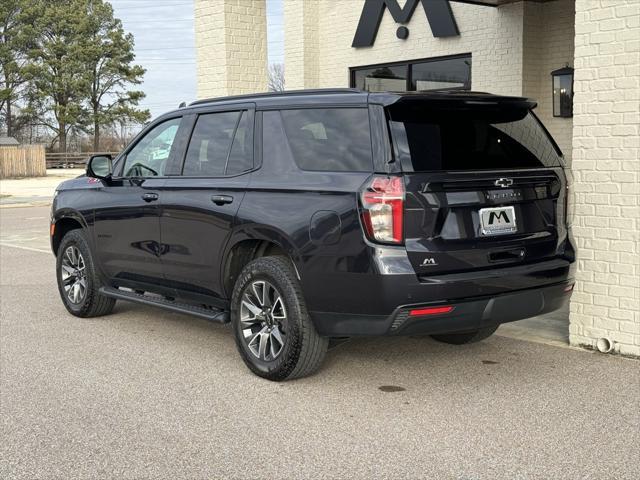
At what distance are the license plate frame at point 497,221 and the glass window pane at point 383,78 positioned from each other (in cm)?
987

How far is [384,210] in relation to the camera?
4.99 m

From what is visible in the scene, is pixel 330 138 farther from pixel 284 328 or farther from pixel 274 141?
pixel 284 328

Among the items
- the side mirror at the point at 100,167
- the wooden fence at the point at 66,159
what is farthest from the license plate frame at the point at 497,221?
the wooden fence at the point at 66,159

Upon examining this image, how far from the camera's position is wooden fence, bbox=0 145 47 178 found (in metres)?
44.3

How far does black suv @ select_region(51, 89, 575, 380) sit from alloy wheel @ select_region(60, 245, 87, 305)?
143cm

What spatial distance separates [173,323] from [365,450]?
3696mm

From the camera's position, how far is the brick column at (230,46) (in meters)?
11.5

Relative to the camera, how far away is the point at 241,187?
596cm

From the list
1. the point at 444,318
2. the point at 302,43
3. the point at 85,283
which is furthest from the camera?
the point at 302,43

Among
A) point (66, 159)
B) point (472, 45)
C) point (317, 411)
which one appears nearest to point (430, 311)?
point (317, 411)

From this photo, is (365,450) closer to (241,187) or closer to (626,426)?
(626,426)

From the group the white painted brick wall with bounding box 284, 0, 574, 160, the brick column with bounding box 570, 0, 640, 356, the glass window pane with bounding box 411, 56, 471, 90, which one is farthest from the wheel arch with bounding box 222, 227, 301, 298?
the glass window pane with bounding box 411, 56, 471, 90

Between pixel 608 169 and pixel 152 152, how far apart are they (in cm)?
365

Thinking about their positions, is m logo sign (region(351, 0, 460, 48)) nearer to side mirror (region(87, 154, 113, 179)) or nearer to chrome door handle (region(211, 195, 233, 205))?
side mirror (region(87, 154, 113, 179))
